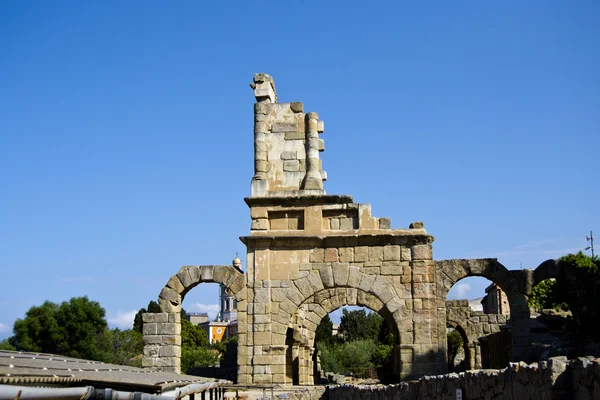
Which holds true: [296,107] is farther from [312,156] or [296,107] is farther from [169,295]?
[169,295]

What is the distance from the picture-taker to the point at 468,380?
340 inches

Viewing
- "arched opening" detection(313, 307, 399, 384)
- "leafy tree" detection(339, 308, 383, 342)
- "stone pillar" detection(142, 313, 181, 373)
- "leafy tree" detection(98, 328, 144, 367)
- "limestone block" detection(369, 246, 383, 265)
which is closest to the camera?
"limestone block" detection(369, 246, 383, 265)

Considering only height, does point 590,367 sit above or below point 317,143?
below

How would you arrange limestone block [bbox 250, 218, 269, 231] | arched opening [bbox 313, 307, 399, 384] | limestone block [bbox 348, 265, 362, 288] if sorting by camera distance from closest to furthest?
1. limestone block [bbox 348, 265, 362, 288]
2. limestone block [bbox 250, 218, 269, 231]
3. arched opening [bbox 313, 307, 399, 384]

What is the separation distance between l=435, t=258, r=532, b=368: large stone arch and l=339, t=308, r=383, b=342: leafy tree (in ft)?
151

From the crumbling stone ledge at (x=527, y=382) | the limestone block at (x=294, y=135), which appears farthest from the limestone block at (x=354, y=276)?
the crumbling stone ledge at (x=527, y=382)

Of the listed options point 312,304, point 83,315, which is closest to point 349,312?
point 83,315

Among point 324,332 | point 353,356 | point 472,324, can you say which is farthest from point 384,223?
point 324,332

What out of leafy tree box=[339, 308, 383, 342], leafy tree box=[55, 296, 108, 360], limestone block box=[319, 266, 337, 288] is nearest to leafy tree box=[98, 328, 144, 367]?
leafy tree box=[55, 296, 108, 360]

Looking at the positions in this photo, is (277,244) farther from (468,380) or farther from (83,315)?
(83,315)

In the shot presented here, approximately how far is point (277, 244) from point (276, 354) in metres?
2.41

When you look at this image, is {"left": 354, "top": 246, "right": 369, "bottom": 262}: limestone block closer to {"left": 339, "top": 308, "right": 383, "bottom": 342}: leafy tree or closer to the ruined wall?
the ruined wall

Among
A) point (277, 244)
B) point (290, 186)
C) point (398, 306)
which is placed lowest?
point (398, 306)

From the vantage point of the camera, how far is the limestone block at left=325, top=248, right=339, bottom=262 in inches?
744
